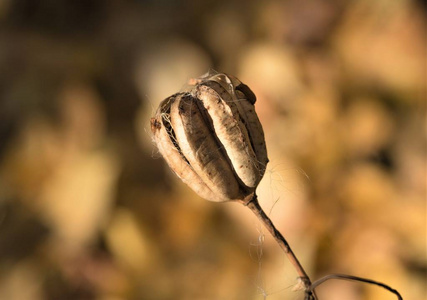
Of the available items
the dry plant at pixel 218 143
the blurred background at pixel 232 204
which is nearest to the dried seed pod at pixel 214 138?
the dry plant at pixel 218 143

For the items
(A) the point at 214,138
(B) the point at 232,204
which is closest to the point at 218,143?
(A) the point at 214,138

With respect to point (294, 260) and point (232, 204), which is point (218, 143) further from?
point (232, 204)

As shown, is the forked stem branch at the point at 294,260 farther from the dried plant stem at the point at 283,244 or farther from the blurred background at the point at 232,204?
the blurred background at the point at 232,204

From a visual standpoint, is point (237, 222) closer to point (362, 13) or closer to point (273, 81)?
point (273, 81)

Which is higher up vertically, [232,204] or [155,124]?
[155,124]

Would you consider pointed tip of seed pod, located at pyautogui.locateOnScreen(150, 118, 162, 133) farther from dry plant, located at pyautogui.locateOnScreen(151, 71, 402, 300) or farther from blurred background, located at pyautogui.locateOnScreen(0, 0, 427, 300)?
blurred background, located at pyautogui.locateOnScreen(0, 0, 427, 300)

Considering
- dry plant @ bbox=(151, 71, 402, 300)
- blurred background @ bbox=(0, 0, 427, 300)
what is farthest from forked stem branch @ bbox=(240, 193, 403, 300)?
blurred background @ bbox=(0, 0, 427, 300)

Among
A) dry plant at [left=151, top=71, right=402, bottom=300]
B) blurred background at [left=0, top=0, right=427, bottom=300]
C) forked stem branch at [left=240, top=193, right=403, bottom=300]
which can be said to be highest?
dry plant at [left=151, top=71, right=402, bottom=300]

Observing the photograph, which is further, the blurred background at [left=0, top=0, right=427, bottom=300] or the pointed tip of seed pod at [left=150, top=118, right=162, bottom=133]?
the blurred background at [left=0, top=0, right=427, bottom=300]
